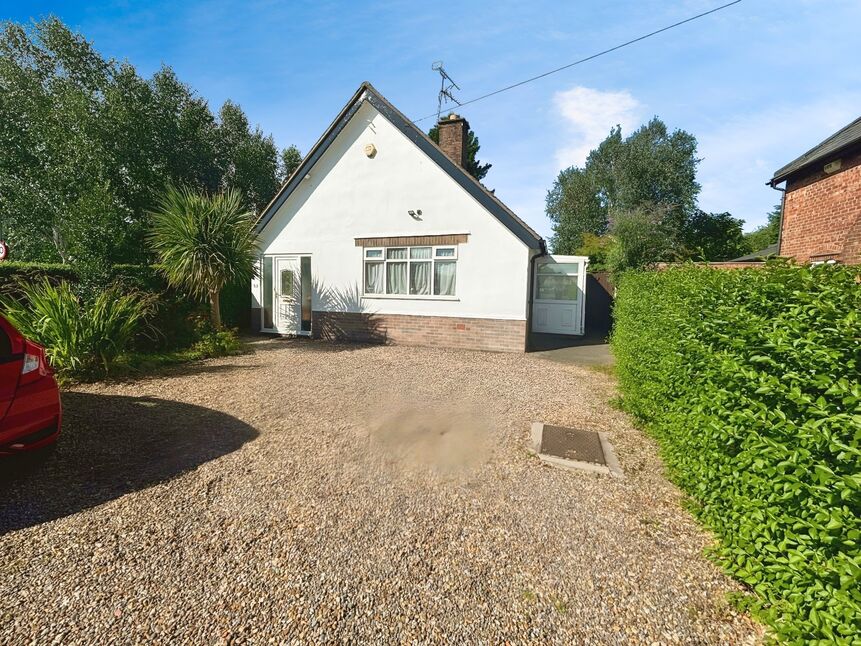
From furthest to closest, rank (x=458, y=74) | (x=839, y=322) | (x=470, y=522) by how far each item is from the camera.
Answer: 1. (x=458, y=74)
2. (x=470, y=522)
3. (x=839, y=322)

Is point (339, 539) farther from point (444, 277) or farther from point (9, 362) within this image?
point (444, 277)

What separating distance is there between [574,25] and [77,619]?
1011 cm

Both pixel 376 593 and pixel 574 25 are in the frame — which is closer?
pixel 376 593

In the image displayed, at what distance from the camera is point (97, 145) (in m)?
16.1

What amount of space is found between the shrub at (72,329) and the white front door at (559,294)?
11042 millimetres

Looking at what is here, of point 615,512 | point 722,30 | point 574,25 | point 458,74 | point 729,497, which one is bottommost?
point 615,512

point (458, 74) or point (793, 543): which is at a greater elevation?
point (458, 74)

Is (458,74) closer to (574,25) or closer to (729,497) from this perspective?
(574,25)

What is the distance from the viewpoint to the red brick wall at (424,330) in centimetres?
962

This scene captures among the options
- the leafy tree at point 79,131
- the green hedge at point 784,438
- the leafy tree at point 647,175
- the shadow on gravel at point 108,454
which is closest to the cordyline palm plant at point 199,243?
the shadow on gravel at point 108,454

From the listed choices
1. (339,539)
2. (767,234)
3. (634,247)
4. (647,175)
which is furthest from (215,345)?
(767,234)

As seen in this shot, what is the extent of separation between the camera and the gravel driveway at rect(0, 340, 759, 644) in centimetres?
195

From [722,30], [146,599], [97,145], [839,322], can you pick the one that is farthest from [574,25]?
[97,145]

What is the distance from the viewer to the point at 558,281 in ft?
41.3
